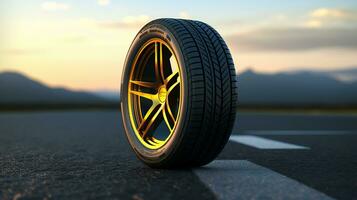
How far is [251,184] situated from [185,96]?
91 centimetres

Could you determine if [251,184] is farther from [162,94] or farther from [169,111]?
[162,94]

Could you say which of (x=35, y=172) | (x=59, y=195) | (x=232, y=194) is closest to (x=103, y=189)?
(x=59, y=195)

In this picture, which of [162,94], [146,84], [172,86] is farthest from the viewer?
[146,84]

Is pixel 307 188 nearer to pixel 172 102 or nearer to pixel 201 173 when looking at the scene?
pixel 201 173

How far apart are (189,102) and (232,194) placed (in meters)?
1.04

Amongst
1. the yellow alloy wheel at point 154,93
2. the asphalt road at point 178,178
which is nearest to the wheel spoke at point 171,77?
the yellow alloy wheel at point 154,93

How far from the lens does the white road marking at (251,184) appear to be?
3109 mm

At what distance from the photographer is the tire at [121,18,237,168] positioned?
3990 mm

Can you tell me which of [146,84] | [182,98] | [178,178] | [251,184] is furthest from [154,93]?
[251,184]

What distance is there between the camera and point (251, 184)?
11.3 ft

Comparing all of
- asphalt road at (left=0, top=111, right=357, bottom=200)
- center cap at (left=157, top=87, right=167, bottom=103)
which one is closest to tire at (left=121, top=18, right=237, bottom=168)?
center cap at (left=157, top=87, right=167, bottom=103)

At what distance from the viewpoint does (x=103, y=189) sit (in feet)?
10.8

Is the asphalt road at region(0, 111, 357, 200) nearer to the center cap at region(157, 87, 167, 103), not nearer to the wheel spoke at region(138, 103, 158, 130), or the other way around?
the wheel spoke at region(138, 103, 158, 130)

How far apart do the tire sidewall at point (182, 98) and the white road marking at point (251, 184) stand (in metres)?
0.30
